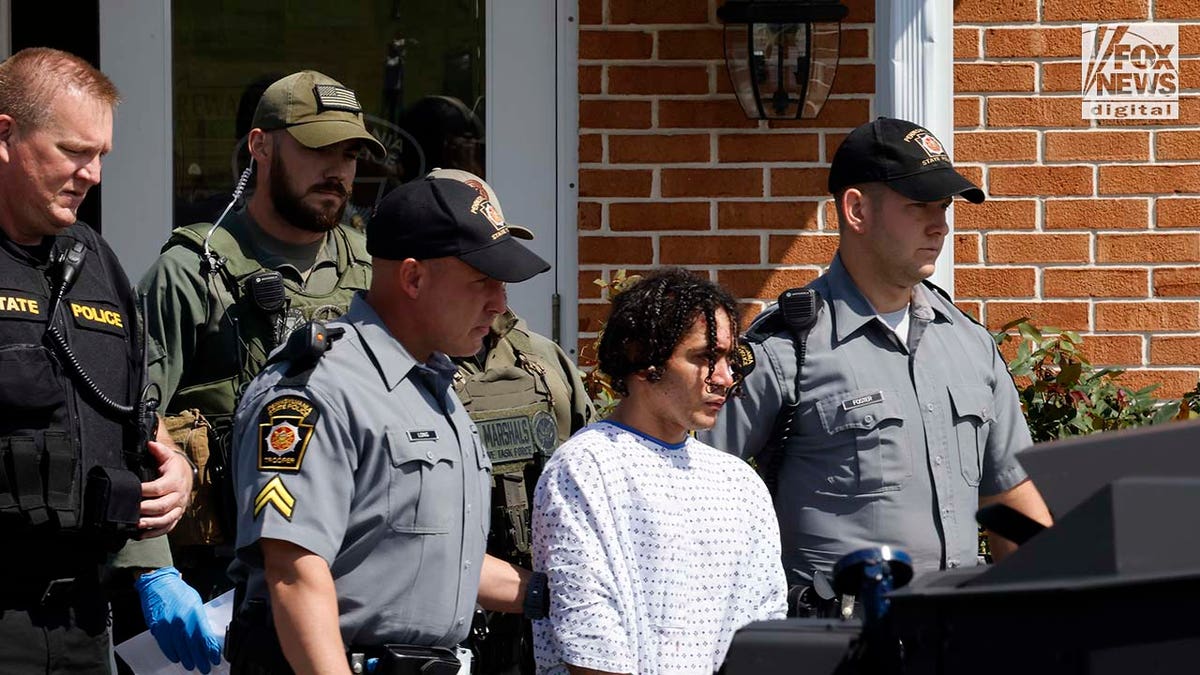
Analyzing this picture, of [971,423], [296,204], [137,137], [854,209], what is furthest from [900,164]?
[137,137]

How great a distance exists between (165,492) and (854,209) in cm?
167

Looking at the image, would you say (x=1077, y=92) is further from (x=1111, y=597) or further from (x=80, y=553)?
(x=1111, y=597)

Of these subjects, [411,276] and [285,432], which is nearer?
[285,432]

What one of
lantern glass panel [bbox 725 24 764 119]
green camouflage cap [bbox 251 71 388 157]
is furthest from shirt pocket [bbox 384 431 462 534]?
lantern glass panel [bbox 725 24 764 119]

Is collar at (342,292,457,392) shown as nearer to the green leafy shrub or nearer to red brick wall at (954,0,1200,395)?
the green leafy shrub

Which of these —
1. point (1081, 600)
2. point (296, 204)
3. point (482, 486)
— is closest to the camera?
point (1081, 600)

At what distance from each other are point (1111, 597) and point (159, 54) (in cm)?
449

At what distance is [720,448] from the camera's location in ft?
11.9

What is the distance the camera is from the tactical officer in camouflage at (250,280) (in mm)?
3742

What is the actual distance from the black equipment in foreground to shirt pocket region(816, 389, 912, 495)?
183 centimetres

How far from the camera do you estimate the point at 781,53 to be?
5219mm

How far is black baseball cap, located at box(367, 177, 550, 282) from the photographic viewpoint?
2.93 m

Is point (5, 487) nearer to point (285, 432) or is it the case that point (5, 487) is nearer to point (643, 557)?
point (285, 432)

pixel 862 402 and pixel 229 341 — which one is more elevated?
pixel 229 341
